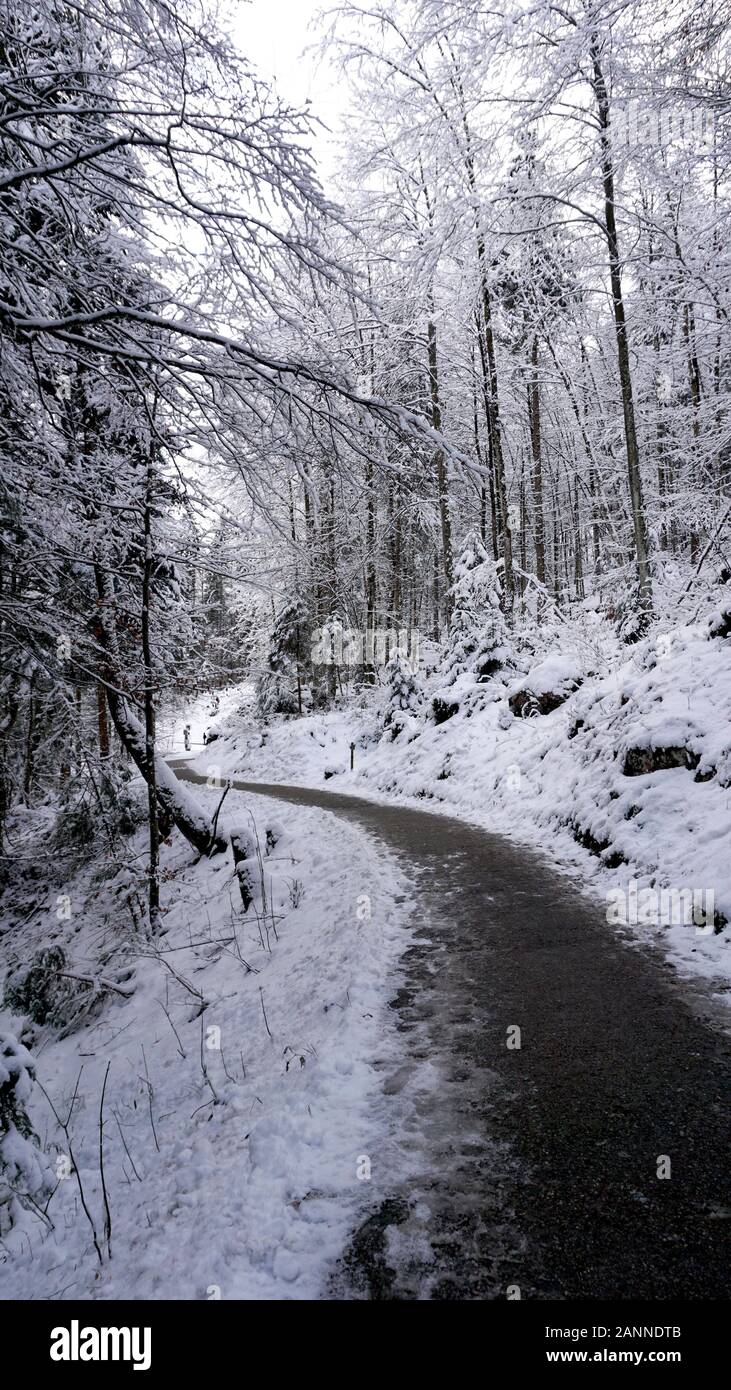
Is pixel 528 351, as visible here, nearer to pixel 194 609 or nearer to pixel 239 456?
pixel 194 609

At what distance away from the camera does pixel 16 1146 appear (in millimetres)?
3893

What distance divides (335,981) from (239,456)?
4.00 meters

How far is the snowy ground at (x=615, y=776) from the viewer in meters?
5.79

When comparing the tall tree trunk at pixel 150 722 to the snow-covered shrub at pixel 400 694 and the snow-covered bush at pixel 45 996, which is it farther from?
the snow-covered shrub at pixel 400 694

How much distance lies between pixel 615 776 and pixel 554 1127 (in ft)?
17.8

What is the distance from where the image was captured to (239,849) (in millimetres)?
9211

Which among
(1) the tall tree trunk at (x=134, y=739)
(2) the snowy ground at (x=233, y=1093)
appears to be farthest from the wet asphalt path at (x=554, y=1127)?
(1) the tall tree trunk at (x=134, y=739)

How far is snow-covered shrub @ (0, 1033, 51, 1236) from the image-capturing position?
378cm

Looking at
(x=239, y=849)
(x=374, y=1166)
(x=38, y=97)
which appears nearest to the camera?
(x=374, y=1166)

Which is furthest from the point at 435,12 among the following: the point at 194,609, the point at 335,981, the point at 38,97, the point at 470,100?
the point at 335,981

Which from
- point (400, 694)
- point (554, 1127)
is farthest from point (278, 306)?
point (400, 694)

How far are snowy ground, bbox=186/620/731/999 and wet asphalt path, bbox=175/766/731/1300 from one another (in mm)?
836

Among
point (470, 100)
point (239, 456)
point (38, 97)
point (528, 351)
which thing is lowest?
point (239, 456)

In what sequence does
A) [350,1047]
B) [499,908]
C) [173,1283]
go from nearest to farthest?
[173,1283] → [350,1047] → [499,908]
